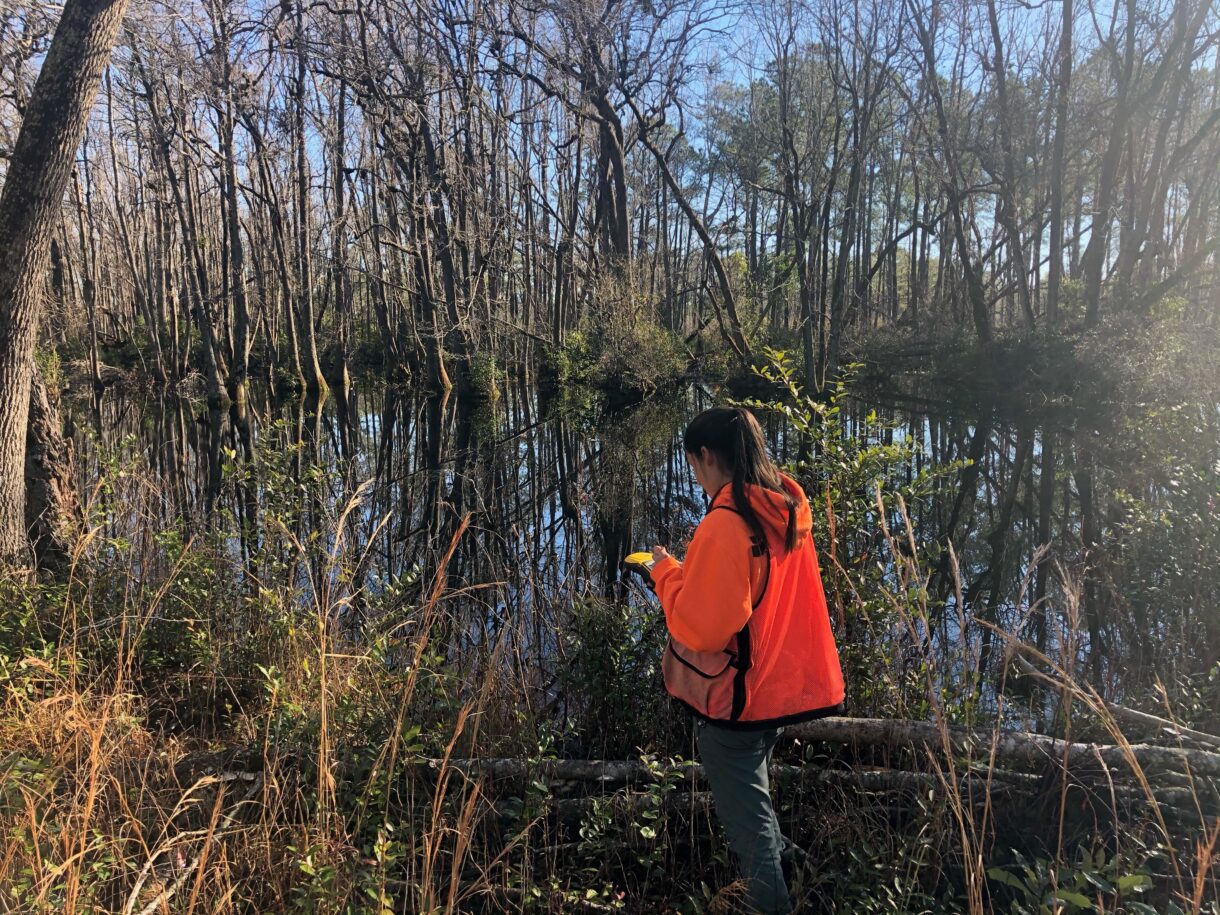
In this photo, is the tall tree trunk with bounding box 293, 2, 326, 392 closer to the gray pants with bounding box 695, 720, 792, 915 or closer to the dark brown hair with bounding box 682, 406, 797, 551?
the dark brown hair with bounding box 682, 406, 797, 551

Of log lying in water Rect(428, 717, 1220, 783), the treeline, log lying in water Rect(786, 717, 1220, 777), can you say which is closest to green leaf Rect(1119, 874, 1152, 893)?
log lying in water Rect(786, 717, 1220, 777)

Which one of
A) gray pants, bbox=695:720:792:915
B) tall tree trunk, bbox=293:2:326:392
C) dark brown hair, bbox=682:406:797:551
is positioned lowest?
gray pants, bbox=695:720:792:915

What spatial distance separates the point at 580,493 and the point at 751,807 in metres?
6.36

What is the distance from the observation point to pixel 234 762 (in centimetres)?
319

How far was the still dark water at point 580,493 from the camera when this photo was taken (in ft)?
14.4

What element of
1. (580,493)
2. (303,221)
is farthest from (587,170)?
(580,493)

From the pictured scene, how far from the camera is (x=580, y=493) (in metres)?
8.71

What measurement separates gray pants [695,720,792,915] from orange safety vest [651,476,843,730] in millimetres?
122

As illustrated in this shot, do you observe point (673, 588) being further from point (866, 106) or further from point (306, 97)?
point (306, 97)

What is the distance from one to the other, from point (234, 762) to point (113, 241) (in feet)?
112

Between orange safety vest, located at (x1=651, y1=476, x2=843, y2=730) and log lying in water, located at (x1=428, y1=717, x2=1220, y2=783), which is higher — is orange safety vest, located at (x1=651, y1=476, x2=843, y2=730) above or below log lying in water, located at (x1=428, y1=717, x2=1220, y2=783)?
above

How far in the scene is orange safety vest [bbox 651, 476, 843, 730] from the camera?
7.30ft

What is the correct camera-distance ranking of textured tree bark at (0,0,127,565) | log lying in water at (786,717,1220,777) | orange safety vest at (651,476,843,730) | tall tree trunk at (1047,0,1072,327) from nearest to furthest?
orange safety vest at (651,476,843,730) < log lying in water at (786,717,1220,777) < textured tree bark at (0,0,127,565) < tall tree trunk at (1047,0,1072,327)

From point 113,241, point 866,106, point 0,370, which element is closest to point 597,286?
point 866,106
